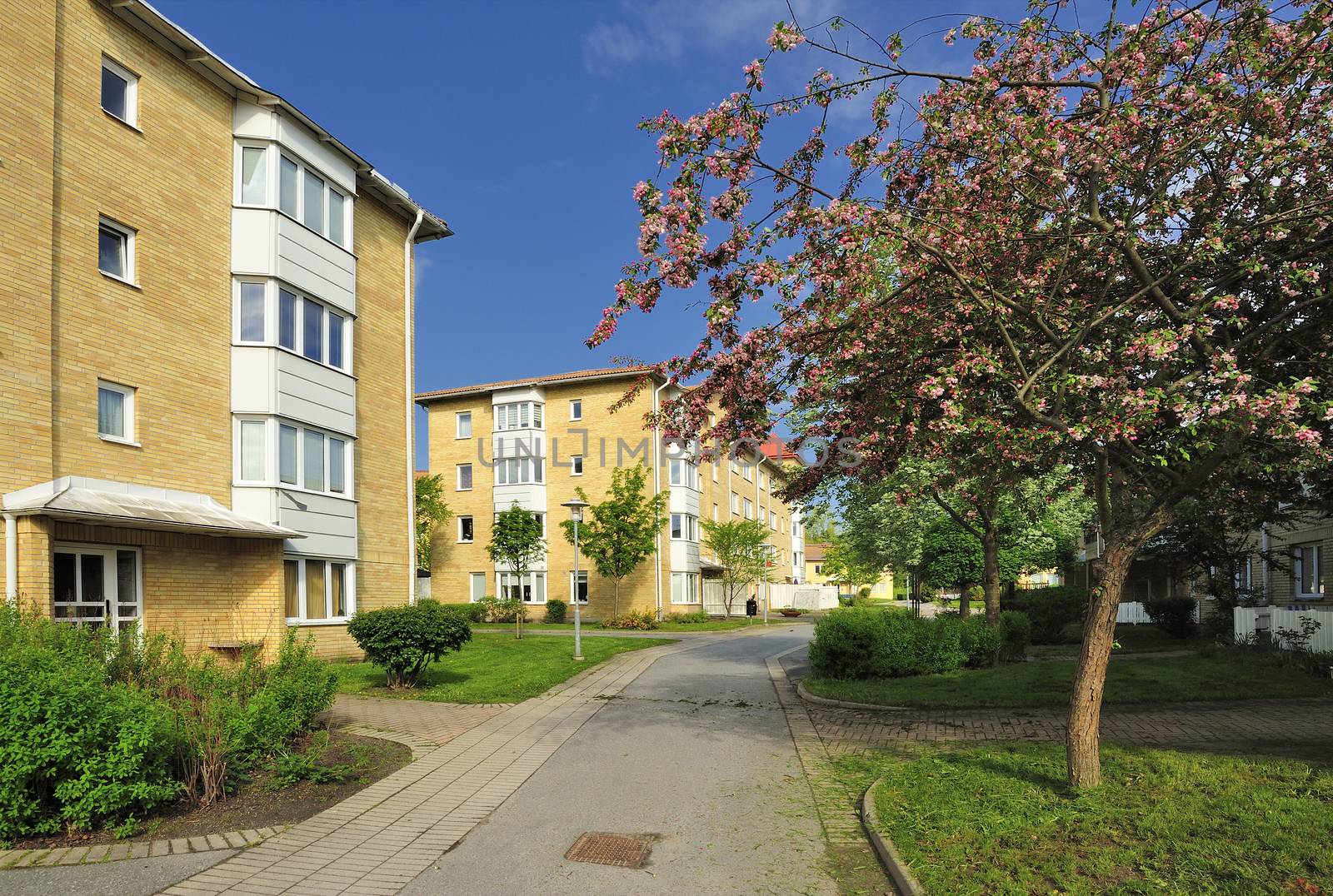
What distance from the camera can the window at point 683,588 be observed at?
42000 millimetres

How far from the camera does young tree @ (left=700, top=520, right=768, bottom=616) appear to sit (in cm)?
4250

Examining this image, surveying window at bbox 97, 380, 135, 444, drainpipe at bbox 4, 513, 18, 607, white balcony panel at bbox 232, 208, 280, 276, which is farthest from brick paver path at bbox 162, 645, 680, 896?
white balcony panel at bbox 232, 208, 280, 276

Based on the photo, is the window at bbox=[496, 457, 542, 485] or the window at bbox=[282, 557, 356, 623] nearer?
the window at bbox=[282, 557, 356, 623]

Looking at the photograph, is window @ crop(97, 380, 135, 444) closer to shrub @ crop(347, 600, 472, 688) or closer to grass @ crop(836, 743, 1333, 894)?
shrub @ crop(347, 600, 472, 688)

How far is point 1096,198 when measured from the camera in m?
7.32

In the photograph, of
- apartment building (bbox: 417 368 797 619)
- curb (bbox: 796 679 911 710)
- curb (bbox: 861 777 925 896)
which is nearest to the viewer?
curb (bbox: 861 777 925 896)

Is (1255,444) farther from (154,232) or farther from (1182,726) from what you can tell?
(154,232)

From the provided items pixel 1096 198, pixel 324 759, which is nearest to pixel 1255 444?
pixel 1096 198

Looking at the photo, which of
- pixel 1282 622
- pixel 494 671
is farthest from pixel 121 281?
pixel 1282 622

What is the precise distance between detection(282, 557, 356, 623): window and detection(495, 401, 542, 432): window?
854 inches

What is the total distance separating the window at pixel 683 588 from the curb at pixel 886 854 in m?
34.3

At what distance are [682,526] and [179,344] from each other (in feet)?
93.7

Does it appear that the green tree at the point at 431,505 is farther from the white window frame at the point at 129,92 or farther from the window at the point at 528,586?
the white window frame at the point at 129,92

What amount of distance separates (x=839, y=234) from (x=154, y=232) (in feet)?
45.6
